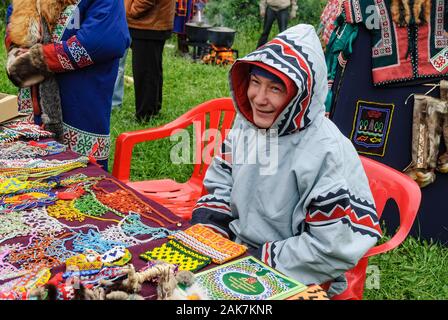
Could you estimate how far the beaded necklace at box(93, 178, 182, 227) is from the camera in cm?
197

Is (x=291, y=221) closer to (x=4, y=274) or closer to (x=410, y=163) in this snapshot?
(x=4, y=274)

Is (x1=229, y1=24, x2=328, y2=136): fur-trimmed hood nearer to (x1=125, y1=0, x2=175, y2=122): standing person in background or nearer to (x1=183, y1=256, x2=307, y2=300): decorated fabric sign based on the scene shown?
(x1=183, y1=256, x2=307, y2=300): decorated fabric sign

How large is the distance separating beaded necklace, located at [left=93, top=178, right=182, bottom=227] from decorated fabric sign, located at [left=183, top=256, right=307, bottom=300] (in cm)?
39

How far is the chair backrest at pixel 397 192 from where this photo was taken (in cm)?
214

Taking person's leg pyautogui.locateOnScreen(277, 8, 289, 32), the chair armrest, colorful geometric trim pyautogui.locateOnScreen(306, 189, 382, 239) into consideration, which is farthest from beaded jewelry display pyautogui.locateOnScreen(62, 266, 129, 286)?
person's leg pyautogui.locateOnScreen(277, 8, 289, 32)

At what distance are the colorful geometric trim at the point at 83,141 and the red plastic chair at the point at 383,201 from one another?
1.51 metres

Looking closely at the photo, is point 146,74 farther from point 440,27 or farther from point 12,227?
point 12,227

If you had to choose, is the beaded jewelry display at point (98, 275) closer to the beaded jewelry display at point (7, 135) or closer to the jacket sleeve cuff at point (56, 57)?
the beaded jewelry display at point (7, 135)

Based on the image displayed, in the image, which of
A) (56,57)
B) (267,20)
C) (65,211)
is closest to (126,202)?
(65,211)

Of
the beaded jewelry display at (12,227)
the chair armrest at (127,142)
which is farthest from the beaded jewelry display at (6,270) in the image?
the chair armrest at (127,142)

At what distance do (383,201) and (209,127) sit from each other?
1263 millimetres

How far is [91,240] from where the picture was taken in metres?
1.73

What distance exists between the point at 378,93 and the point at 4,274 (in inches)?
98.0

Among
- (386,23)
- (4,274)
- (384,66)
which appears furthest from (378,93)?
(4,274)
